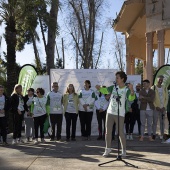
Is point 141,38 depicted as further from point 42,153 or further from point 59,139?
point 42,153

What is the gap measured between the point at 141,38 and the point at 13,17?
1282cm

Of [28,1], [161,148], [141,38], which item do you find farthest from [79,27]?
[161,148]

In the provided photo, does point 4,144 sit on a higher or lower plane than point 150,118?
lower

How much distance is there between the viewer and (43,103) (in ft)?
35.4

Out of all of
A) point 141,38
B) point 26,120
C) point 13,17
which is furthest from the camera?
point 141,38

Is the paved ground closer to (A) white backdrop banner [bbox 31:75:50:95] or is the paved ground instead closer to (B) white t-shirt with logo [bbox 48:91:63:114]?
(B) white t-shirt with logo [bbox 48:91:63:114]

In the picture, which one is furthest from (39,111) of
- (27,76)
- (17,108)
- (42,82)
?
(27,76)

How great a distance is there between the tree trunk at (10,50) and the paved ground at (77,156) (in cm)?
633

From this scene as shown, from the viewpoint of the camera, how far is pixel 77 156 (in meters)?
8.15

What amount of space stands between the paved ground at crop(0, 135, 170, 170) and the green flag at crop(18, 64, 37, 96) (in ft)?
11.8

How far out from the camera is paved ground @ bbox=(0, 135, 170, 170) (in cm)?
698

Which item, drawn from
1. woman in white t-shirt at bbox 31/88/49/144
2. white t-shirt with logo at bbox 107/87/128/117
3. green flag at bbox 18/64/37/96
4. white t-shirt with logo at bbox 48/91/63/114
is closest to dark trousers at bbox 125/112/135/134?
white t-shirt with logo at bbox 48/91/63/114

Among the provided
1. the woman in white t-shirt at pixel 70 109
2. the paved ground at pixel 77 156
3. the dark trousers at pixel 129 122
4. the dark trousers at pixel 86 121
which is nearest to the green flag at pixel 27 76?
the woman in white t-shirt at pixel 70 109

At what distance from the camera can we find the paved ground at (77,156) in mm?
6980
